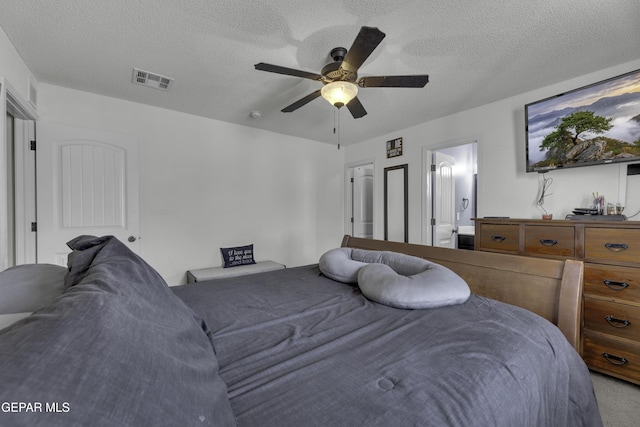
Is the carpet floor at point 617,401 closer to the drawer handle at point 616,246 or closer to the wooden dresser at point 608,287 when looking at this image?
the wooden dresser at point 608,287

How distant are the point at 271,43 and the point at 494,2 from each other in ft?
4.91

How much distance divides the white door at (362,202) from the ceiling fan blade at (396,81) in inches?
123

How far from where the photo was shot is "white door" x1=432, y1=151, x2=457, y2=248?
377 cm

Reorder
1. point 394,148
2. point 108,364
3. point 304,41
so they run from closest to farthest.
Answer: point 108,364 → point 304,41 → point 394,148

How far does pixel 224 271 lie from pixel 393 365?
2957 mm

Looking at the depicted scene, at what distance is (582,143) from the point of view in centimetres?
235

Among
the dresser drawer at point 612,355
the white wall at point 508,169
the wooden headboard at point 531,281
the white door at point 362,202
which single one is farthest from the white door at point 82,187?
the dresser drawer at point 612,355

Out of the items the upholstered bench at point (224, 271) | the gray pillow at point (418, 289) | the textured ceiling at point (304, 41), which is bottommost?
the upholstered bench at point (224, 271)

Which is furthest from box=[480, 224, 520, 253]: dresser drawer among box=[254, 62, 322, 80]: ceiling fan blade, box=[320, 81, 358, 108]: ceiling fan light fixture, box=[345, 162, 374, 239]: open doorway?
box=[345, 162, 374, 239]: open doorway

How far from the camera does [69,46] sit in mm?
2070

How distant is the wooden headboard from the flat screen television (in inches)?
59.8

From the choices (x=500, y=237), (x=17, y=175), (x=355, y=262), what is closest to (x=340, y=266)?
(x=355, y=262)

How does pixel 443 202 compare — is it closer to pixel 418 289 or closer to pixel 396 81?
pixel 396 81

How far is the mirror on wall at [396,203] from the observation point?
403 centimetres
